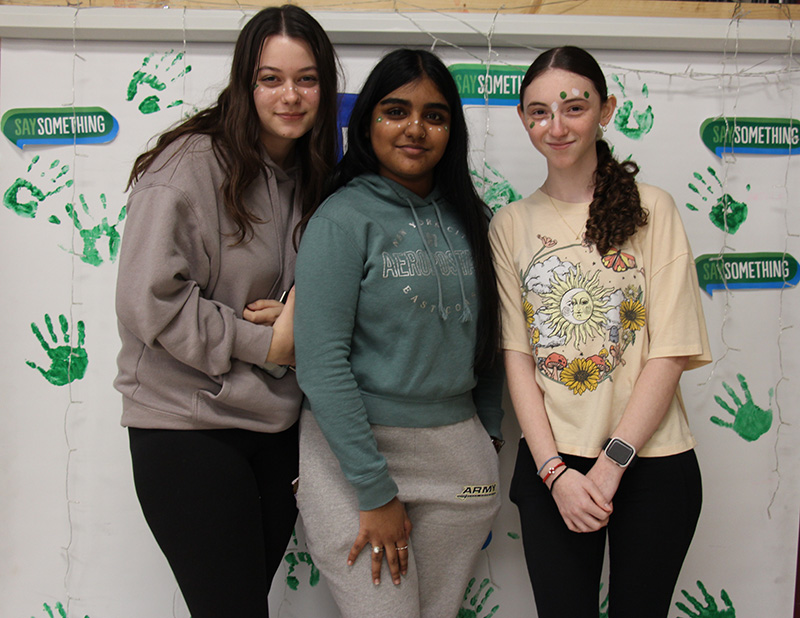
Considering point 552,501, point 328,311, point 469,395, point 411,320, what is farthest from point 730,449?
point 328,311

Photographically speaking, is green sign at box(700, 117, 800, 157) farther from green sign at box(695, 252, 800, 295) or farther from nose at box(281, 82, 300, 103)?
nose at box(281, 82, 300, 103)

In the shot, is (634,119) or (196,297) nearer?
(196,297)

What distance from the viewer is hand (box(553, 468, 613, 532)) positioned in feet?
3.58

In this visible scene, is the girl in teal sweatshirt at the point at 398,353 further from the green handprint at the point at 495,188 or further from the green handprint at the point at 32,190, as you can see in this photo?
the green handprint at the point at 32,190

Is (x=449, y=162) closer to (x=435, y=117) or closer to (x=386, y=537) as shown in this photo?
(x=435, y=117)

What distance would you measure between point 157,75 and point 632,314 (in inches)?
49.9

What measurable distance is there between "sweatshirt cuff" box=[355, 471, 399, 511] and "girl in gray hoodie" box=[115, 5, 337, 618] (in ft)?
0.73

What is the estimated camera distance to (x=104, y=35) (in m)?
1.47

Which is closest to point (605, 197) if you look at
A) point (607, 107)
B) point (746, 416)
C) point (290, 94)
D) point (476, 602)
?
point (607, 107)

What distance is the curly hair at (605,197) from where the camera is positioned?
1123mm

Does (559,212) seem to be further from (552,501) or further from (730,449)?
(730,449)

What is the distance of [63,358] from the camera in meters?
1.55

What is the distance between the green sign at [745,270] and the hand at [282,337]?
1.11m

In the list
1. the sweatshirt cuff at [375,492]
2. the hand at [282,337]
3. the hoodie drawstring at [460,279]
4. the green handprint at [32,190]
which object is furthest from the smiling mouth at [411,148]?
the green handprint at [32,190]
